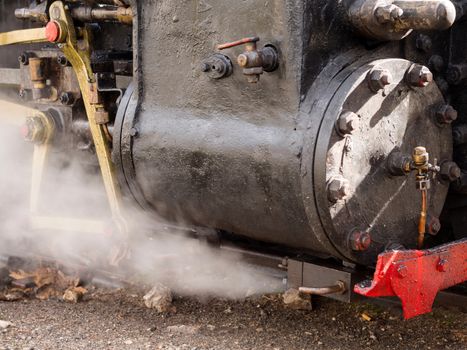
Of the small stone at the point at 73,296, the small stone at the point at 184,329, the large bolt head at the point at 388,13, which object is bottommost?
the small stone at the point at 73,296

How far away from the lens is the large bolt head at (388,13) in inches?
104

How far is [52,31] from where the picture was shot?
11.5 feet

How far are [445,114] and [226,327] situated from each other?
56.3 inches

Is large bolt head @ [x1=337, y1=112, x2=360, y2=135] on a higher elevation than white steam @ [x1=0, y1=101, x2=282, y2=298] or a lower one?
higher

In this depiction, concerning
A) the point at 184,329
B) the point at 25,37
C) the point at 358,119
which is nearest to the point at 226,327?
the point at 184,329

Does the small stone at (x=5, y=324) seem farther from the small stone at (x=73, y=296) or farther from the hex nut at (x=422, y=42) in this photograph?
the hex nut at (x=422, y=42)

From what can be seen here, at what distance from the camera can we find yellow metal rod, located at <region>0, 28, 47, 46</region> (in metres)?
3.66

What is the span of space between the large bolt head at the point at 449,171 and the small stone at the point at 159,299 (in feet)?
5.06

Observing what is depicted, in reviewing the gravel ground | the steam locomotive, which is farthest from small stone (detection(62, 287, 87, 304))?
the steam locomotive

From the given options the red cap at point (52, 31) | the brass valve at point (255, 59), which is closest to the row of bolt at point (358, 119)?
the brass valve at point (255, 59)

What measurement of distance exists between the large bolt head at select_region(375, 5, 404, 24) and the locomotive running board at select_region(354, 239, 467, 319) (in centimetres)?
82

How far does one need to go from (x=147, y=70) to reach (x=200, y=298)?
1341 millimetres

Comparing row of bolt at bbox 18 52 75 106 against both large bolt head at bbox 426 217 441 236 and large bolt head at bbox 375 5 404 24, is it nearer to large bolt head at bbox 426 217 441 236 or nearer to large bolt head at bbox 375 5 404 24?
large bolt head at bbox 375 5 404 24

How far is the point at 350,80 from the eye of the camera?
2668 mm
